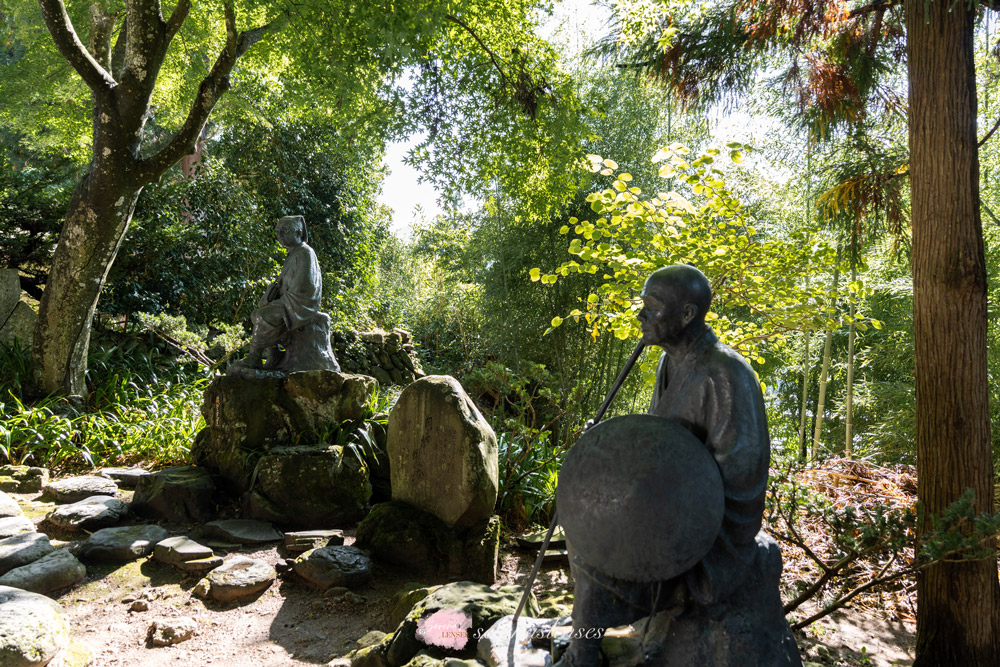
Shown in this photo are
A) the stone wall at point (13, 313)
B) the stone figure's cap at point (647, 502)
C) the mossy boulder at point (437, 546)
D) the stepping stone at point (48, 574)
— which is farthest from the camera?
the stone wall at point (13, 313)

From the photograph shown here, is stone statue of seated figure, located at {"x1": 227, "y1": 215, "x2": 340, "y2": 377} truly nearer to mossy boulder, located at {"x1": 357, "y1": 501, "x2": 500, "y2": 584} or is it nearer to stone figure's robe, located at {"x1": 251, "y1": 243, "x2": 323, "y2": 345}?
stone figure's robe, located at {"x1": 251, "y1": 243, "x2": 323, "y2": 345}

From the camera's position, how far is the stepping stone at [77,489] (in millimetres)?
5000

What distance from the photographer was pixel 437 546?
4.23 m

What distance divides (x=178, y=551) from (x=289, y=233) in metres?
2.75

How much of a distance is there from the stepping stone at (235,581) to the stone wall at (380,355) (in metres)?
6.12

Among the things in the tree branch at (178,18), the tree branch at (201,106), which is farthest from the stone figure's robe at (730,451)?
the tree branch at (178,18)

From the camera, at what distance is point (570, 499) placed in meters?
1.76

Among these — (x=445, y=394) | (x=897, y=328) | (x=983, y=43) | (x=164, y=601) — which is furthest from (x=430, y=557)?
(x=897, y=328)

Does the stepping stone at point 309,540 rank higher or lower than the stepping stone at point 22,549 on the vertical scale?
higher

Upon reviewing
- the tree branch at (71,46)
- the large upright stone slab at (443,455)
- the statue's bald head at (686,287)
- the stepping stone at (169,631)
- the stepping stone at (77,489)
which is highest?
the tree branch at (71,46)

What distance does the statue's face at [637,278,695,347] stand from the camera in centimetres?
188

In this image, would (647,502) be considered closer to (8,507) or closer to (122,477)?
(8,507)

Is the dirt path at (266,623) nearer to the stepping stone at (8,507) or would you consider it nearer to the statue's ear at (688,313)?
the stepping stone at (8,507)

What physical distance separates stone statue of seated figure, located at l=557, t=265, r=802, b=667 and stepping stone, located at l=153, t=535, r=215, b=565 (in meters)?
3.14
